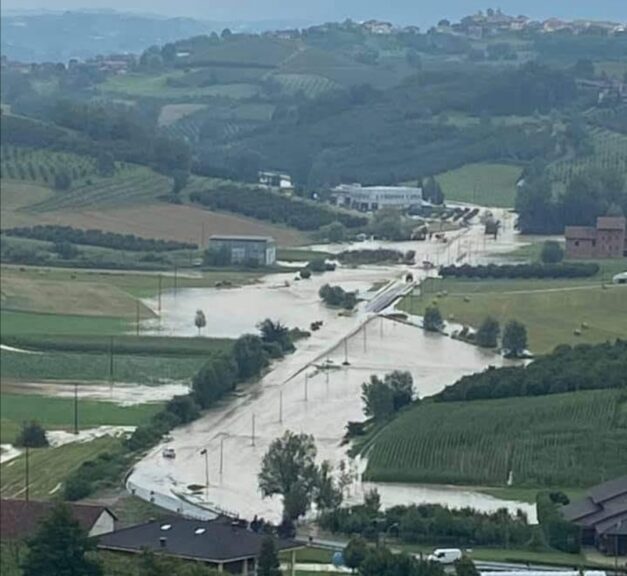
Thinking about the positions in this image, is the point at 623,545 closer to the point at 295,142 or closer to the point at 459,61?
the point at 295,142

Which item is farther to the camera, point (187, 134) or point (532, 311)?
point (187, 134)

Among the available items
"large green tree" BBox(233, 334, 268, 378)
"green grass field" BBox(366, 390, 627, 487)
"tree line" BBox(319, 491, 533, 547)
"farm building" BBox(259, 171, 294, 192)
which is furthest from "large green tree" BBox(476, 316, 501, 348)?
"farm building" BBox(259, 171, 294, 192)

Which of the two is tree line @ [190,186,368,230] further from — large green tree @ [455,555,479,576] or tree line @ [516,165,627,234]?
large green tree @ [455,555,479,576]

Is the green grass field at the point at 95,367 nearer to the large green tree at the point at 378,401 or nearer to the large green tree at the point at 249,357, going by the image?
the large green tree at the point at 249,357

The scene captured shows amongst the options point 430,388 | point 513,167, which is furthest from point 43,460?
point 513,167

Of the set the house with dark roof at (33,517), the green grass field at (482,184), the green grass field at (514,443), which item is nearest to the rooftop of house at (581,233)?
the green grass field at (482,184)

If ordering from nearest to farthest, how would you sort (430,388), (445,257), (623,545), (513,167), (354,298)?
(623,545) → (430,388) → (354,298) → (445,257) → (513,167)
